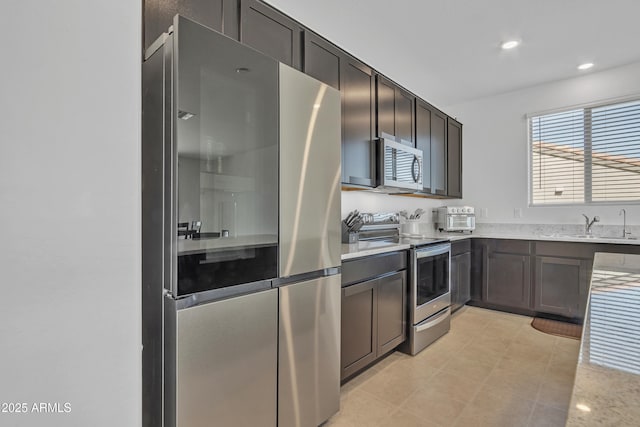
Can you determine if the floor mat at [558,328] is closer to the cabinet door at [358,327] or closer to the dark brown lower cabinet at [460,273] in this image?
the dark brown lower cabinet at [460,273]

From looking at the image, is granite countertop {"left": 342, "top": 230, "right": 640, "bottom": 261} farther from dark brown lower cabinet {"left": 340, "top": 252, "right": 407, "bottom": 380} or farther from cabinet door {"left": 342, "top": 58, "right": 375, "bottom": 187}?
cabinet door {"left": 342, "top": 58, "right": 375, "bottom": 187}

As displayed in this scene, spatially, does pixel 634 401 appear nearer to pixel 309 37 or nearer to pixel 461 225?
pixel 309 37

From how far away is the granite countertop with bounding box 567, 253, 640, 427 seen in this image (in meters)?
0.42

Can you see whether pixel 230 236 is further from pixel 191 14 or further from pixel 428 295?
pixel 428 295

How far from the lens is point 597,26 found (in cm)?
262

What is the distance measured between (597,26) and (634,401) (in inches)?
132

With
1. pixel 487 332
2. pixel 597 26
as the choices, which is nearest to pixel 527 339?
pixel 487 332

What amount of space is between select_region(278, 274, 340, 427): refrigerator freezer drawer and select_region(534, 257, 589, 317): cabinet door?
2.84m

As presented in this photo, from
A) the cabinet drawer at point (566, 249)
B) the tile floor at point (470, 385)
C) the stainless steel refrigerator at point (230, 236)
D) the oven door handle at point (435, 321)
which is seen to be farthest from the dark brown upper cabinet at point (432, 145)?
the stainless steel refrigerator at point (230, 236)

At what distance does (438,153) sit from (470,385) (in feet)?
8.66

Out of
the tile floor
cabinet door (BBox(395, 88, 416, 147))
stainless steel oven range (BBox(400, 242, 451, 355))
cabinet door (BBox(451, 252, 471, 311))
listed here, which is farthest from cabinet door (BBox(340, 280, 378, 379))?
cabinet door (BBox(395, 88, 416, 147))

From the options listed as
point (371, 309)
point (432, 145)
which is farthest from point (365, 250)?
point (432, 145)

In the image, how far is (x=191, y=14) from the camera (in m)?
1.55

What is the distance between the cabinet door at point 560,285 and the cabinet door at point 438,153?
132 cm
